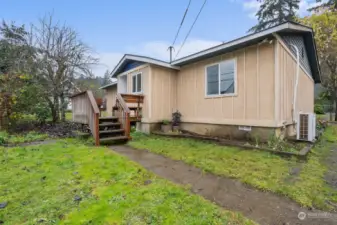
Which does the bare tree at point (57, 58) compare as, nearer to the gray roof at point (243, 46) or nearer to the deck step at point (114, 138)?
the gray roof at point (243, 46)

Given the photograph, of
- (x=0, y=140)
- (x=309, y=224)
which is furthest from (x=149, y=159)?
(x=0, y=140)

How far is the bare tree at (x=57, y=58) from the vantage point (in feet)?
34.9

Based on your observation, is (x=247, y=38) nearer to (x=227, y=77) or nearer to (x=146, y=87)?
(x=227, y=77)

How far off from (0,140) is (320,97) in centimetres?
3200

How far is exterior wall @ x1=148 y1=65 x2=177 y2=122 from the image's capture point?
8.15 m

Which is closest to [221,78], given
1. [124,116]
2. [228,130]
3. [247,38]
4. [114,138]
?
[247,38]

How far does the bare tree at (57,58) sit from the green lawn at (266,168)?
7.85 metres

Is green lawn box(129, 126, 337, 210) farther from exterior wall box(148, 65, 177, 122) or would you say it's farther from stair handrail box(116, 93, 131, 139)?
exterior wall box(148, 65, 177, 122)

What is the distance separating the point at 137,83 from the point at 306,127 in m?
7.07

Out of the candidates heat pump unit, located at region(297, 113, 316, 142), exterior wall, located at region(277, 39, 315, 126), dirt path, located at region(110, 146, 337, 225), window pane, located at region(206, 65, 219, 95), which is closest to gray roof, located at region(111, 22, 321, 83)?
window pane, located at region(206, 65, 219, 95)

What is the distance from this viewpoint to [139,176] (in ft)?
10.6

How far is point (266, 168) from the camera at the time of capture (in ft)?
12.2

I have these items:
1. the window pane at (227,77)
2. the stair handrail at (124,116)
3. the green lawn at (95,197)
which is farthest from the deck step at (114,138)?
the window pane at (227,77)

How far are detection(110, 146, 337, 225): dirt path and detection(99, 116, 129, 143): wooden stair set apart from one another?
2678 millimetres
